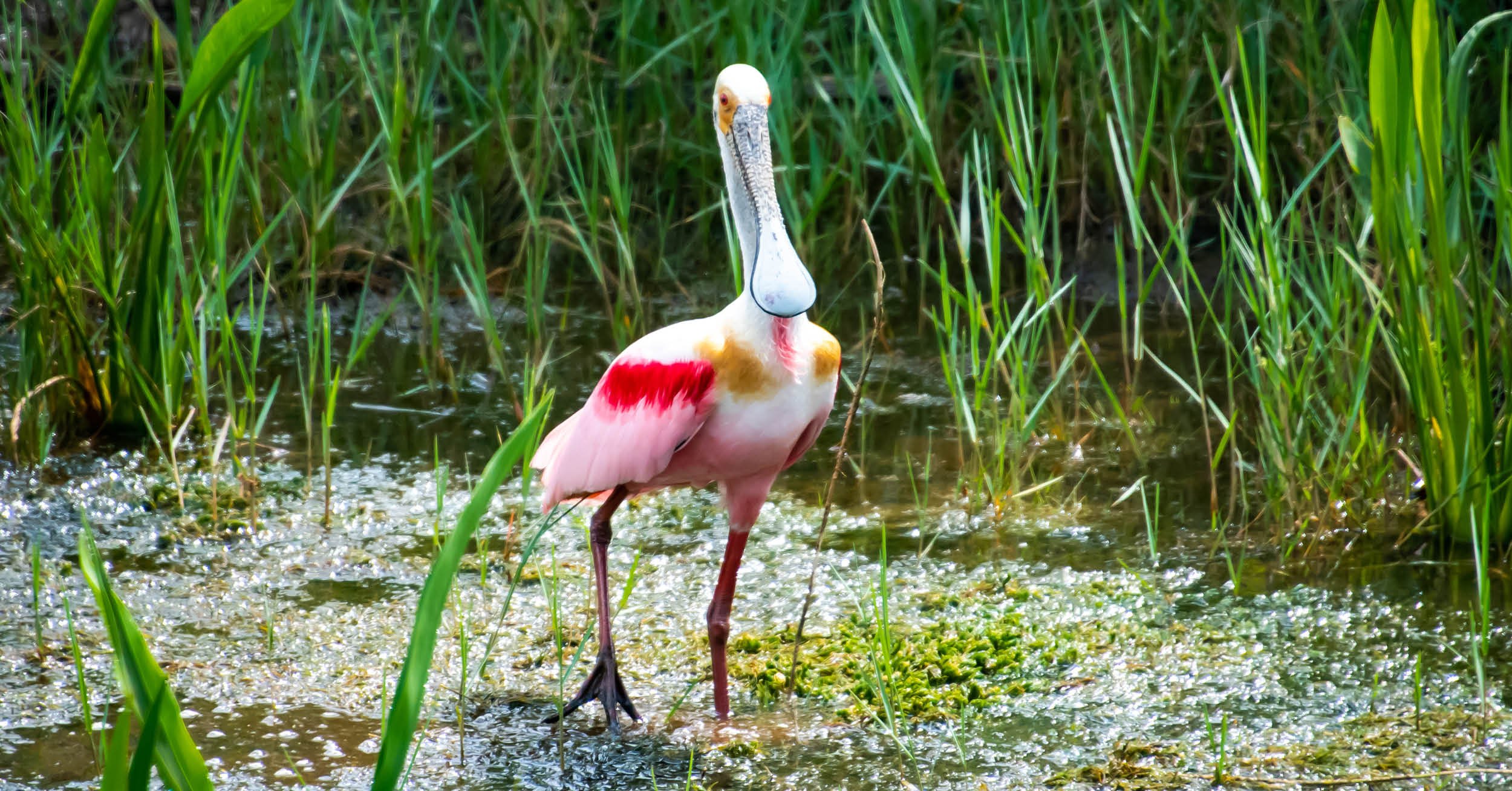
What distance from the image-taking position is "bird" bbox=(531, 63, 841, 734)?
3020 millimetres

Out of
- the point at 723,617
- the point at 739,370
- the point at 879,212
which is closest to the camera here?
the point at 739,370

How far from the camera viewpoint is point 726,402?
9.96 feet

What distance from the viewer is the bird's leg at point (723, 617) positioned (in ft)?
10.4

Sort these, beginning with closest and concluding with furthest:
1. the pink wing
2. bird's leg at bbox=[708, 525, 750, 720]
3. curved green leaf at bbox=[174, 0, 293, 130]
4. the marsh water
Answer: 1. the marsh water
2. the pink wing
3. bird's leg at bbox=[708, 525, 750, 720]
4. curved green leaf at bbox=[174, 0, 293, 130]

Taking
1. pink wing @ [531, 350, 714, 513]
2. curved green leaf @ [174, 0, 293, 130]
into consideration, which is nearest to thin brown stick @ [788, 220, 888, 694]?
pink wing @ [531, 350, 714, 513]

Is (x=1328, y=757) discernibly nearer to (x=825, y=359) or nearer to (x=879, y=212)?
(x=825, y=359)

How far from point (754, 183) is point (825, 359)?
427mm

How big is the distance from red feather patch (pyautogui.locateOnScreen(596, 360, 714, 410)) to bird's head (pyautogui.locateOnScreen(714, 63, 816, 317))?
196 mm

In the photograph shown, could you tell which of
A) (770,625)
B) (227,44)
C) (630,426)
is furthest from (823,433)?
(227,44)

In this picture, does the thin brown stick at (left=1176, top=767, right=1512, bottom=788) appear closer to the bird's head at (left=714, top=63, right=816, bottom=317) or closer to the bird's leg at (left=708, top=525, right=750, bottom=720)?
the bird's leg at (left=708, top=525, right=750, bottom=720)

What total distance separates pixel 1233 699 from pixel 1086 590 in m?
0.59

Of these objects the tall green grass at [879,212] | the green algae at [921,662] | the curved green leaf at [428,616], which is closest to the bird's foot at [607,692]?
the green algae at [921,662]

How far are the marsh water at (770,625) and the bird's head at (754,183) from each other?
59 centimetres

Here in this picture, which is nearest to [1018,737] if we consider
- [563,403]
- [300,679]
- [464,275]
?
[300,679]
